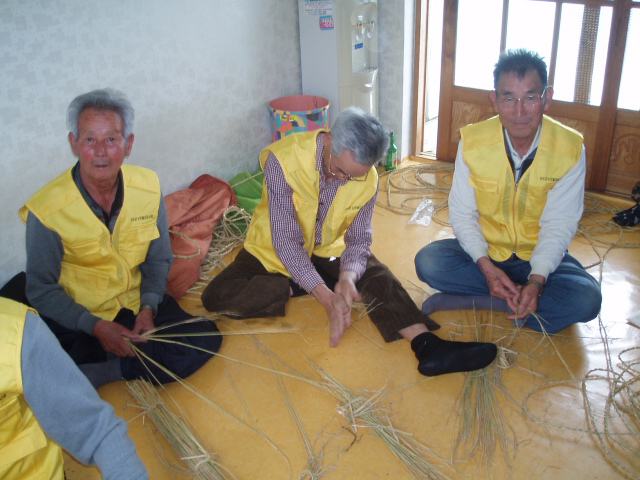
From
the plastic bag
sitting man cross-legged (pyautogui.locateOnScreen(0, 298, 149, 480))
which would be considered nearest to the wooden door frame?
the plastic bag

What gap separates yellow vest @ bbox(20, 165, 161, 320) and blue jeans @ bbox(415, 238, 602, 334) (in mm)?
1260

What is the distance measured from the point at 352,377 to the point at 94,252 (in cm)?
114

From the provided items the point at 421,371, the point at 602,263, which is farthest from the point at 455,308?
the point at 602,263

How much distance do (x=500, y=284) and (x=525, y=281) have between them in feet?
0.80

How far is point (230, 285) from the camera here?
271 cm

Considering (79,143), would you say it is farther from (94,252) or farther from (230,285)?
(230,285)

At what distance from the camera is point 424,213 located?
3881 millimetres

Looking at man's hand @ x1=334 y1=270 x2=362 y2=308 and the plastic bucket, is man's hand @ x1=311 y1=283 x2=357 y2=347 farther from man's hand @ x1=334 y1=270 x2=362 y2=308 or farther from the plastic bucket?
the plastic bucket

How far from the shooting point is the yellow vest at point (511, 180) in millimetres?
2516

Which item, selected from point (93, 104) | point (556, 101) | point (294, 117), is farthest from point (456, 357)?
point (556, 101)

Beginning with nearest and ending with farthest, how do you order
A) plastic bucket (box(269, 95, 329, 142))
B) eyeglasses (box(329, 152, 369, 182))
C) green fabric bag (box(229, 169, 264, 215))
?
1. eyeglasses (box(329, 152, 369, 182))
2. green fabric bag (box(229, 169, 264, 215))
3. plastic bucket (box(269, 95, 329, 142))

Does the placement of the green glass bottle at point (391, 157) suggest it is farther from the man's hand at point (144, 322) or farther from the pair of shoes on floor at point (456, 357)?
the man's hand at point (144, 322)

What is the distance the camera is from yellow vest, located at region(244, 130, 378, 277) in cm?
251

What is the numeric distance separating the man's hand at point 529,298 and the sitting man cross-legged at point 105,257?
1.28 metres
